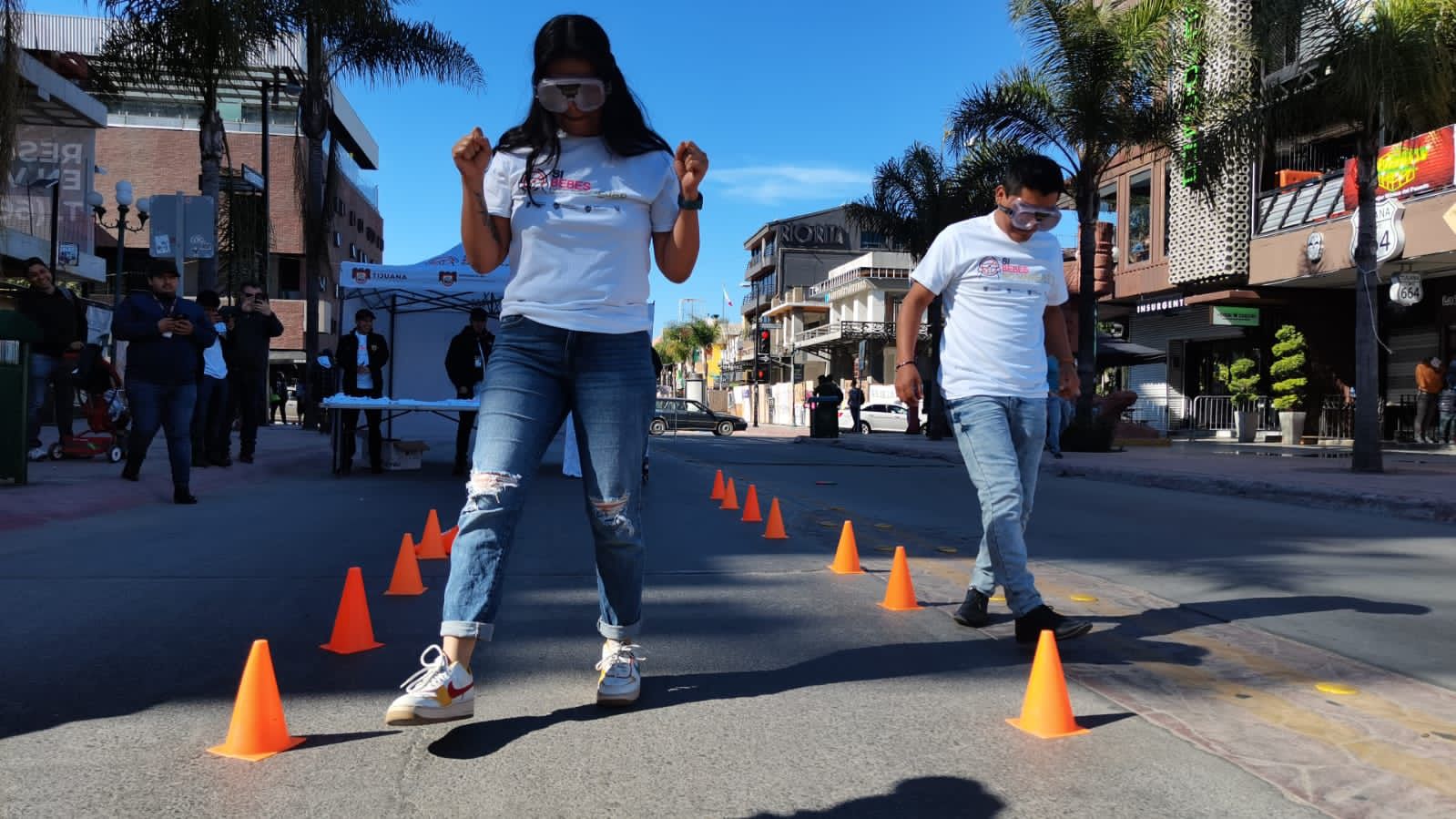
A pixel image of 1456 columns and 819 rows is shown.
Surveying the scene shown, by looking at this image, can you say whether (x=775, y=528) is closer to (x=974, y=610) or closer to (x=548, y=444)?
(x=974, y=610)

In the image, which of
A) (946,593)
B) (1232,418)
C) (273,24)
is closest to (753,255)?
(1232,418)

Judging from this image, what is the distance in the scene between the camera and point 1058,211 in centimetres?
433

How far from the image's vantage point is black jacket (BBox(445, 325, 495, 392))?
473 inches

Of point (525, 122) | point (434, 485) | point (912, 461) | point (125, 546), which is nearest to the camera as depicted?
point (525, 122)

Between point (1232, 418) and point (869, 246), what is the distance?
62.4 metres

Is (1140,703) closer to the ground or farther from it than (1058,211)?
closer to the ground

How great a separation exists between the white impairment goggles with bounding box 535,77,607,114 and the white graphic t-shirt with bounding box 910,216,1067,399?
5.45 ft

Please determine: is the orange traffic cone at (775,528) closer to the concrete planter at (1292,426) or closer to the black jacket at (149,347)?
the black jacket at (149,347)

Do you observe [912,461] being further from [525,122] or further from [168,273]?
[525,122]

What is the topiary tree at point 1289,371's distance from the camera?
26.1m

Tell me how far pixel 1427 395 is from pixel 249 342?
21.4 metres

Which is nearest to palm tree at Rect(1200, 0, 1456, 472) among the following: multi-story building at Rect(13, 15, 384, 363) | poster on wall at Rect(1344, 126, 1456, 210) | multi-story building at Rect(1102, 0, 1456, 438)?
multi-story building at Rect(1102, 0, 1456, 438)

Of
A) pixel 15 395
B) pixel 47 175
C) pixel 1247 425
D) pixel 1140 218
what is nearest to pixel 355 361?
pixel 15 395

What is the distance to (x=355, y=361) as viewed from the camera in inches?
476
